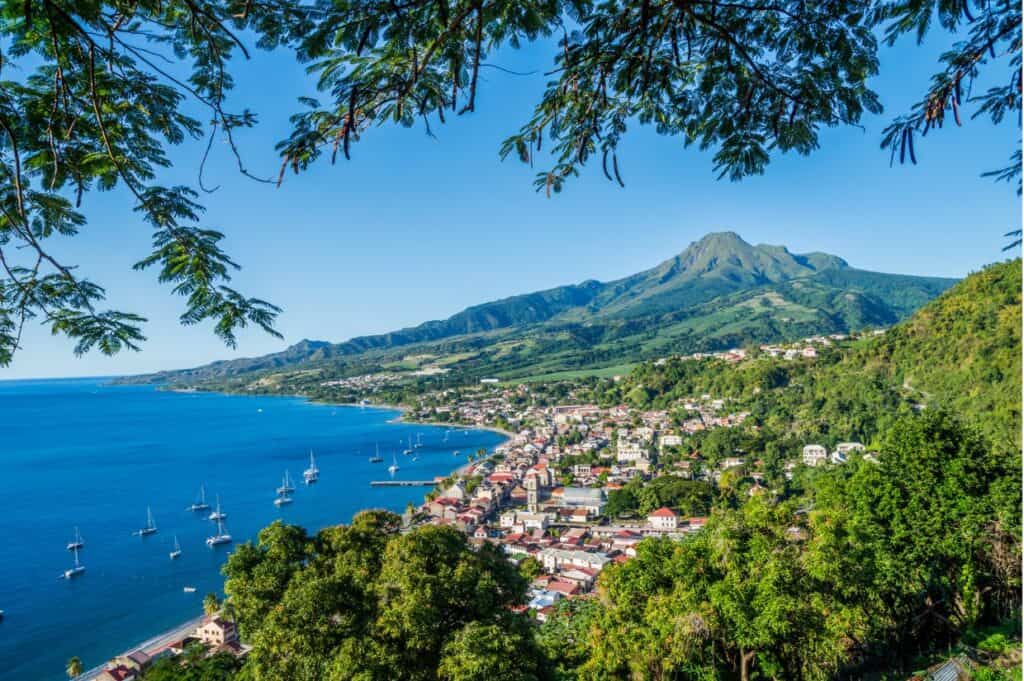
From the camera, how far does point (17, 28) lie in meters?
1.64

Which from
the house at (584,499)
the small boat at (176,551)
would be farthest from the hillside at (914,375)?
the small boat at (176,551)

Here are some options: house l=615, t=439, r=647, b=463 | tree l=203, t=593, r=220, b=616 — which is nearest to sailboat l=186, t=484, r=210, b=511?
tree l=203, t=593, r=220, b=616

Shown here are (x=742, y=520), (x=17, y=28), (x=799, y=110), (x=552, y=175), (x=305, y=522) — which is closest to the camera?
(x=17, y=28)

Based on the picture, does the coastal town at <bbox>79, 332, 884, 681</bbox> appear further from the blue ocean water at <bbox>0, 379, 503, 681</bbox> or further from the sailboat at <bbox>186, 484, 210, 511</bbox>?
the sailboat at <bbox>186, 484, 210, 511</bbox>

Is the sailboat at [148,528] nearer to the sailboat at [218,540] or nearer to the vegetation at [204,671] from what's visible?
the sailboat at [218,540]

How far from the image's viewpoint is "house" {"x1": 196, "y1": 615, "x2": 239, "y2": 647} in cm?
1405

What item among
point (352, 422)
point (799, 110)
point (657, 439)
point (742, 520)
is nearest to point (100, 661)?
point (742, 520)

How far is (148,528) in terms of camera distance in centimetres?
2467

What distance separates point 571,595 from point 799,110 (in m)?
15.8

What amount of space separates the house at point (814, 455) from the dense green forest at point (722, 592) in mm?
25058

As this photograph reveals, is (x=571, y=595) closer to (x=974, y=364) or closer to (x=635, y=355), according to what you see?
(x=974, y=364)

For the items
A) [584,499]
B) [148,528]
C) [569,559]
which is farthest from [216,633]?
[584,499]

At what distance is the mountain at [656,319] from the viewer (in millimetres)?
94250

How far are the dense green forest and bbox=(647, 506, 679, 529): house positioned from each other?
16.7 m
